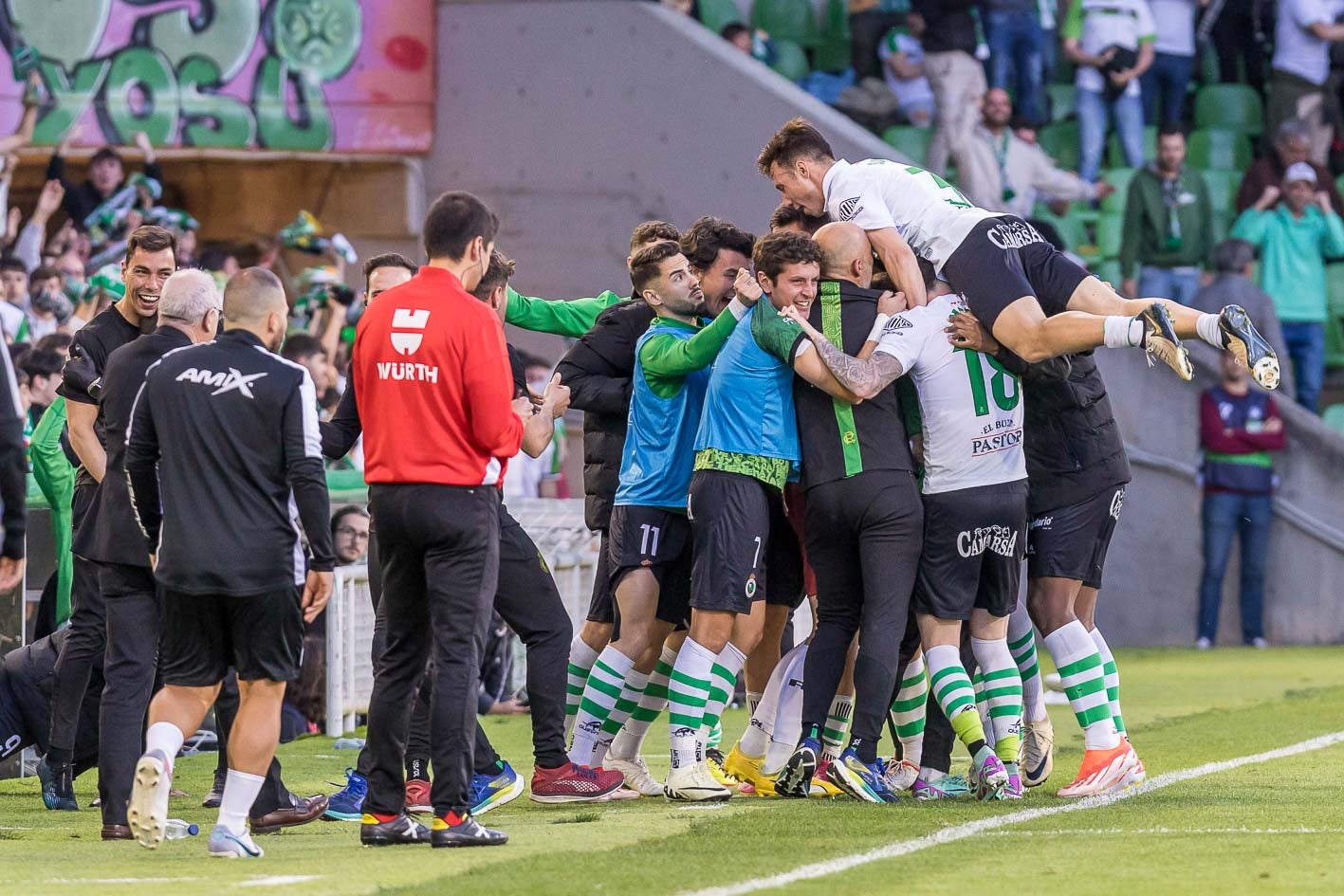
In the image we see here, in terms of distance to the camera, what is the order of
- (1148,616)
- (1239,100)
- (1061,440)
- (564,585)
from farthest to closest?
(1239,100)
(1148,616)
(564,585)
(1061,440)

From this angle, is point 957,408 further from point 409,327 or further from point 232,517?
point 232,517

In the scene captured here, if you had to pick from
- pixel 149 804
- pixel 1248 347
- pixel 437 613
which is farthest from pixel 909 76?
pixel 149 804

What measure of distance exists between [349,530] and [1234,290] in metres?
8.11

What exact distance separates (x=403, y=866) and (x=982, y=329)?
2999 millimetres

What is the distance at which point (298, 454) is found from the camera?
624cm

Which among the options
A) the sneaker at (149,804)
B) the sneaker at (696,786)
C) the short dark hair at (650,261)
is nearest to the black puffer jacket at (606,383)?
the short dark hair at (650,261)

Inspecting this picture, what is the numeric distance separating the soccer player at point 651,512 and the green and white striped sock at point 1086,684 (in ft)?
4.79

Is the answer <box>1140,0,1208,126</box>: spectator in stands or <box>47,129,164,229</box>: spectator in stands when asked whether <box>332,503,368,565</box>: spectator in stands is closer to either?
<box>47,129,164,229</box>: spectator in stands

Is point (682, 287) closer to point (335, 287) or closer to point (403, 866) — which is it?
point (403, 866)

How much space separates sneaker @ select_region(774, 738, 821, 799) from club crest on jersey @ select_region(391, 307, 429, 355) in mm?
2162

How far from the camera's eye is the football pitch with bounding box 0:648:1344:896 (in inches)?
219

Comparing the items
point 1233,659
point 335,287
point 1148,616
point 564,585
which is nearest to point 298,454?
point 564,585

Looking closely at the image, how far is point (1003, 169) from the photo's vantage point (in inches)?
671

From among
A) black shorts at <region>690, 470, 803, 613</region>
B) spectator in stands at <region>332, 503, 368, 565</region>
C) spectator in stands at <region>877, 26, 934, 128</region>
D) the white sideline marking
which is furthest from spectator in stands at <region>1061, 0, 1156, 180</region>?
black shorts at <region>690, 470, 803, 613</region>
